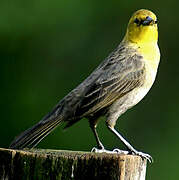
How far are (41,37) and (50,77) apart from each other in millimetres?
755

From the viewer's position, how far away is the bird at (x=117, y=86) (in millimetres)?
6590

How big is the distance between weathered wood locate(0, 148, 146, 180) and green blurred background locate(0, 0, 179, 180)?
16.6 ft

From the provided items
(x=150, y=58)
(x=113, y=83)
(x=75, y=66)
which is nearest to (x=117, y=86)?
(x=113, y=83)

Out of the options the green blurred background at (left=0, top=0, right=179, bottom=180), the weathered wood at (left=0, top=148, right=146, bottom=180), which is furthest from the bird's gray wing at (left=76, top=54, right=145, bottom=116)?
the green blurred background at (left=0, top=0, right=179, bottom=180)

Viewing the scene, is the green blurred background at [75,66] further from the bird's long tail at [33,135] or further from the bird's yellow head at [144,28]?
the bird's long tail at [33,135]

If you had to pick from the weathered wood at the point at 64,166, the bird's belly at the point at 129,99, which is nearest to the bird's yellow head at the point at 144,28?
the bird's belly at the point at 129,99

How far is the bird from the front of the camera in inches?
259

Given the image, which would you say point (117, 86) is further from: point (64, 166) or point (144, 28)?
point (64, 166)

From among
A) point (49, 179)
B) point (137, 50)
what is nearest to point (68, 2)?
point (137, 50)

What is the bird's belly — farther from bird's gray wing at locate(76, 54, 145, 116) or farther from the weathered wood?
the weathered wood

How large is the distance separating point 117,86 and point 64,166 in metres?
2.41

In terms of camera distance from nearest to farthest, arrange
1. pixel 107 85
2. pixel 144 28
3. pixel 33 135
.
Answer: pixel 33 135 < pixel 107 85 < pixel 144 28

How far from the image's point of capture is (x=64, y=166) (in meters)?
4.48

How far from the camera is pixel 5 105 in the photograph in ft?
32.8
